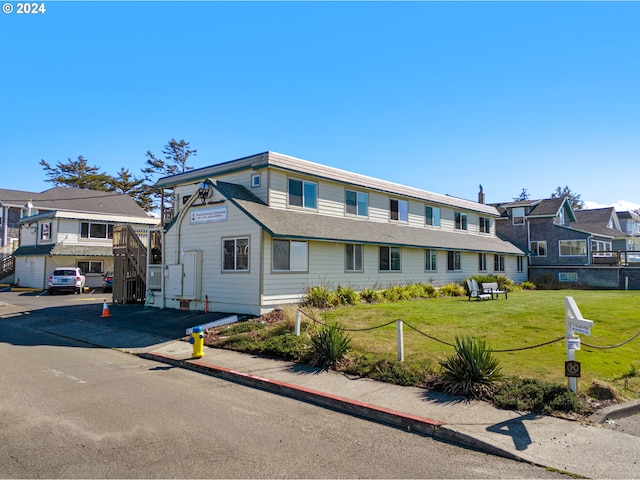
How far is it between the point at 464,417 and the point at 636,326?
960 cm

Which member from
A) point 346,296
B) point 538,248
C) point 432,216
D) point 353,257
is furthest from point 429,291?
point 538,248

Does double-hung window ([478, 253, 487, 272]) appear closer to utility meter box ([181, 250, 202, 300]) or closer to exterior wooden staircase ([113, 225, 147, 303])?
utility meter box ([181, 250, 202, 300])

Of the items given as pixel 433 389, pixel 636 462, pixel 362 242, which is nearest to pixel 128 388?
pixel 433 389

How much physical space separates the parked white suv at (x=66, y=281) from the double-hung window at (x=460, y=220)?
26.3 metres

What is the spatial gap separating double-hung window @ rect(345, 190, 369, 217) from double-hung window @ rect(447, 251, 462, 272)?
753cm

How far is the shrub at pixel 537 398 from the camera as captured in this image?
21.5ft

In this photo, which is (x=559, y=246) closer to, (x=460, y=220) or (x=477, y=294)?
Result: (x=460, y=220)

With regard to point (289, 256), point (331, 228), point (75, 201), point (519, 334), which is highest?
point (75, 201)

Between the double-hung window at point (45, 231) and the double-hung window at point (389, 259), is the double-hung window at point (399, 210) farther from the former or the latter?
the double-hung window at point (45, 231)

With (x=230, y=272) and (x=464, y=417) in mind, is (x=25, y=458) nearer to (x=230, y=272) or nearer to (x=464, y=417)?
(x=464, y=417)

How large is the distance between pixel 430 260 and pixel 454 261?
3.06 meters

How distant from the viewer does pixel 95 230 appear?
35.9 meters

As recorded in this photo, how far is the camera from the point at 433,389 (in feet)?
25.5

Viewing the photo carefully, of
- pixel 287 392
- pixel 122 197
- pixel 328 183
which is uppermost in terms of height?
pixel 122 197
